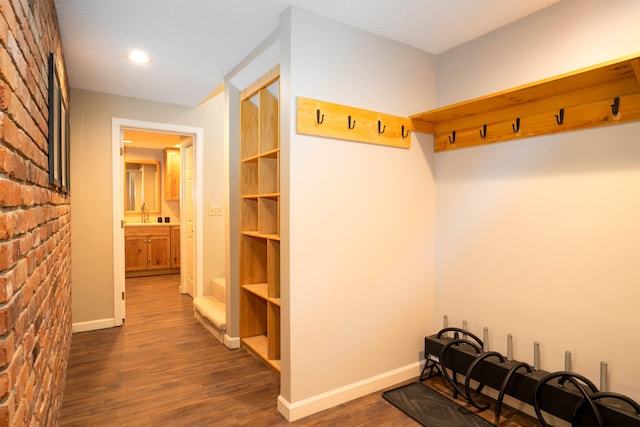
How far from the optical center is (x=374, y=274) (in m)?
2.41

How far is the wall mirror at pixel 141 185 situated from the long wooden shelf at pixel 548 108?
607 centimetres

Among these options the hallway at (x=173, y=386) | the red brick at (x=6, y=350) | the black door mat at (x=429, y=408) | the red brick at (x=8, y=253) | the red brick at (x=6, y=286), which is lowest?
the hallway at (x=173, y=386)

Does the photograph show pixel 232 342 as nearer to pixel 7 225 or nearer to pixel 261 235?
pixel 261 235

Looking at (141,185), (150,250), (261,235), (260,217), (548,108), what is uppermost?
(548,108)

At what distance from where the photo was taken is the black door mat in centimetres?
A: 204

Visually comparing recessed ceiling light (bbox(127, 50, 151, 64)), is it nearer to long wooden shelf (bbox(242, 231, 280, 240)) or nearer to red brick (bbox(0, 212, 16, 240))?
long wooden shelf (bbox(242, 231, 280, 240))

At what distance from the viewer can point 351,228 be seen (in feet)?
7.56

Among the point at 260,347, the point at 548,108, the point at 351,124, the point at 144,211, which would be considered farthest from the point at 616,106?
the point at 144,211

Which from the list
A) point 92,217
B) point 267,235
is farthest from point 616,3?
point 92,217

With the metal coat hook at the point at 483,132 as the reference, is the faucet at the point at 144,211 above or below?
below

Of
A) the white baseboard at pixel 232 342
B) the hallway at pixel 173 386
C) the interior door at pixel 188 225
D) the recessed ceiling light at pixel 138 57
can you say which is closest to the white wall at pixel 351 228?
the hallway at pixel 173 386

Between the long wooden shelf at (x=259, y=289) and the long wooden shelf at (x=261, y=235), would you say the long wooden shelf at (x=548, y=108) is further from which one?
the long wooden shelf at (x=259, y=289)

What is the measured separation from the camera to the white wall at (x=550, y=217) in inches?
70.2

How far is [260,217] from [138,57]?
1580mm
